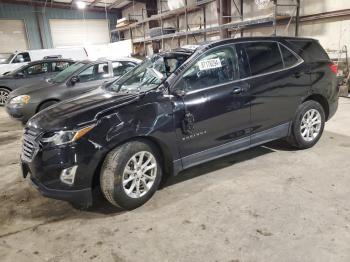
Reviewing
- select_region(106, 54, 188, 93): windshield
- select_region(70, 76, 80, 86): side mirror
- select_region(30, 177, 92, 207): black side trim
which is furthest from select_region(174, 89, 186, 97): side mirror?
select_region(70, 76, 80, 86): side mirror

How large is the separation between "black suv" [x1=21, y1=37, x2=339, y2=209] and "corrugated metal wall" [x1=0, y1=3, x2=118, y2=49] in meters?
16.1

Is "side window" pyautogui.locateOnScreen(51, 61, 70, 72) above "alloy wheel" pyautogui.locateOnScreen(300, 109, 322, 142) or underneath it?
above

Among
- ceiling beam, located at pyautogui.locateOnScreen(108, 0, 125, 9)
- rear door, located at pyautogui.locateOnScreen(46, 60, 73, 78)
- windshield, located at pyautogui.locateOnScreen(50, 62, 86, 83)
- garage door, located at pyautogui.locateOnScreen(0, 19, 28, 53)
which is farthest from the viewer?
ceiling beam, located at pyautogui.locateOnScreen(108, 0, 125, 9)

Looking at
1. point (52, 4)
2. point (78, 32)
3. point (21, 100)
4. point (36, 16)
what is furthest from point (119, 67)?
point (78, 32)

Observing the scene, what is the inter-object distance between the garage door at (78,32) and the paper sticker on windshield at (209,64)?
56.8 ft

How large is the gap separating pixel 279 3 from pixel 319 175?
6.32 m

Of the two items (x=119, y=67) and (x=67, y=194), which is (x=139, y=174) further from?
(x=119, y=67)

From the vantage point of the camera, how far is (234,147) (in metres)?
3.22

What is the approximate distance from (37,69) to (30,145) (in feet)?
22.7

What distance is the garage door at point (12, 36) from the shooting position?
52.7ft

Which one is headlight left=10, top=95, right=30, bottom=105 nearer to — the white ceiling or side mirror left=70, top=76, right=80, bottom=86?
side mirror left=70, top=76, right=80, bottom=86

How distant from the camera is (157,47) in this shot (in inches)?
603

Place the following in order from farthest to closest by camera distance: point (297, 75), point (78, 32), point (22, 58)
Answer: point (78, 32) < point (22, 58) < point (297, 75)

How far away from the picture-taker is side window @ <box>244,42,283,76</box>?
3.30 m
